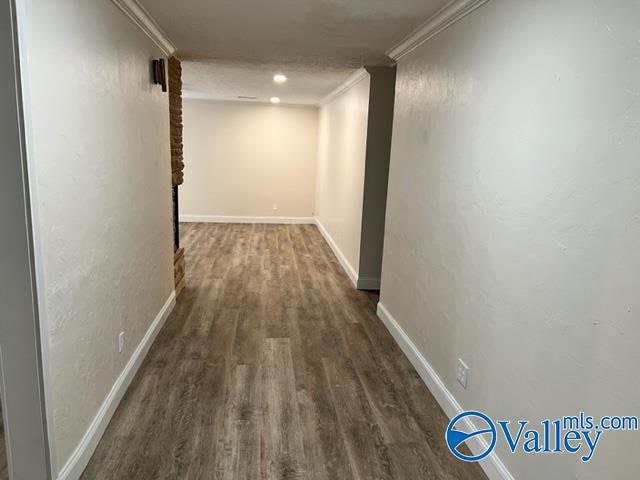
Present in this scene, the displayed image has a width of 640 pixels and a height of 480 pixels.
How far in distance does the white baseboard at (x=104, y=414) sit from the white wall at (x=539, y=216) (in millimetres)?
1835

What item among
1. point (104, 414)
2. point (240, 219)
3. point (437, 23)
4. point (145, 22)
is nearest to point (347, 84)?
point (437, 23)

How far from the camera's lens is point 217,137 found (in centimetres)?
844

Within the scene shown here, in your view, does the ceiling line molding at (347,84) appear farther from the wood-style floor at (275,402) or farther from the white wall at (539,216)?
the wood-style floor at (275,402)

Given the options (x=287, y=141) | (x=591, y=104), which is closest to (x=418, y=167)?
(x=591, y=104)

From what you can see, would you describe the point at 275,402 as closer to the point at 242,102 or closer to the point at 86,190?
the point at 86,190

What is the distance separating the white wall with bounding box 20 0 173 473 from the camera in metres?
1.67

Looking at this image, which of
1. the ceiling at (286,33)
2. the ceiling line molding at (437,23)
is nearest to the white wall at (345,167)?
the ceiling at (286,33)

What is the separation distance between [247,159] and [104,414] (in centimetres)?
673

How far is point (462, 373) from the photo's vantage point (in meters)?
2.41

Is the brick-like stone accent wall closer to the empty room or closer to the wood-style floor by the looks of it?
the empty room

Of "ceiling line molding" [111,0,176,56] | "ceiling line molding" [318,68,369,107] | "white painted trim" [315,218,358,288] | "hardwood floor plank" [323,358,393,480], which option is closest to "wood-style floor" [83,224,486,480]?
"hardwood floor plank" [323,358,393,480]

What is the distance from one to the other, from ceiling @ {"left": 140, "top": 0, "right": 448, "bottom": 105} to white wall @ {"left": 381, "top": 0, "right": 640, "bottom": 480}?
18.3 inches

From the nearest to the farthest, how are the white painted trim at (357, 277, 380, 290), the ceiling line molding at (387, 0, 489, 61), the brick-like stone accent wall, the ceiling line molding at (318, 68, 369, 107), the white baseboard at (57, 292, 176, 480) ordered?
the white baseboard at (57, 292, 176, 480) < the ceiling line molding at (387, 0, 489, 61) < the brick-like stone accent wall < the ceiling line molding at (318, 68, 369, 107) < the white painted trim at (357, 277, 380, 290)

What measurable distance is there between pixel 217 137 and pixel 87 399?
271 inches
